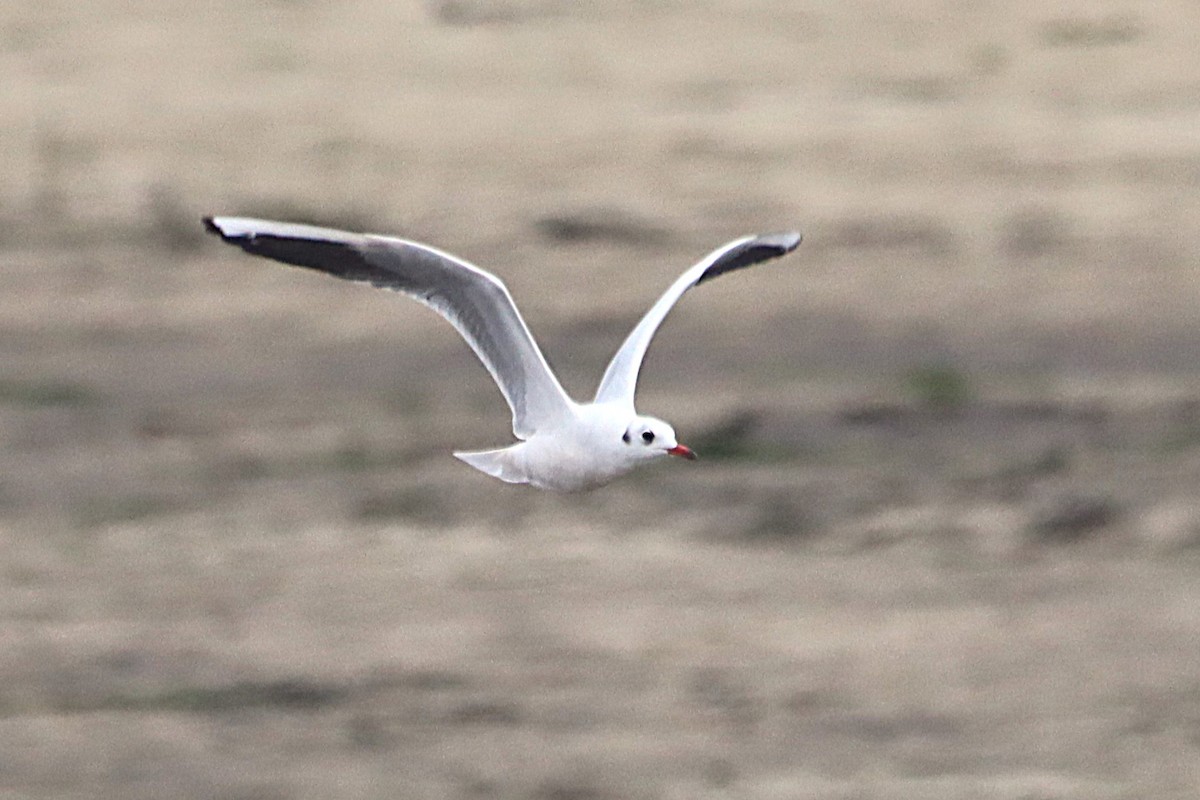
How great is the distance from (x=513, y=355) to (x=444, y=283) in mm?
344

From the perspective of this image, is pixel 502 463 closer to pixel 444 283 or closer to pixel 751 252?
pixel 444 283

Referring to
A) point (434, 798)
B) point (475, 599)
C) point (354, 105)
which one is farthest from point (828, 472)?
point (354, 105)

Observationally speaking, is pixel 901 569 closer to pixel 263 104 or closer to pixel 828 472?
pixel 828 472

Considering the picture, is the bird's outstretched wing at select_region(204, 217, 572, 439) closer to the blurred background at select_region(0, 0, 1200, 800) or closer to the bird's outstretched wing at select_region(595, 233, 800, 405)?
the bird's outstretched wing at select_region(595, 233, 800, 405)

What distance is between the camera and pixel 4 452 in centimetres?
1200

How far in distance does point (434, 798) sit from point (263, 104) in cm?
692

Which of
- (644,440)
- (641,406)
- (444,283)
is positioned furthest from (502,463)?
(641,406)

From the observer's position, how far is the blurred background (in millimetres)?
9539

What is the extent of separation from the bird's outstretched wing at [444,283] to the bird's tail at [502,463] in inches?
4.5

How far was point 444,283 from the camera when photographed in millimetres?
7691

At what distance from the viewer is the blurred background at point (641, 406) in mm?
9539

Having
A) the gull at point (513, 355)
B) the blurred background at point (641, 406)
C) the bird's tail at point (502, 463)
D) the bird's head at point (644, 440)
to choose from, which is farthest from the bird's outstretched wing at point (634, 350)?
the blurred background at point (641, 406)

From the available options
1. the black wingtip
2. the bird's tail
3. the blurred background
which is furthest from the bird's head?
the blurred background

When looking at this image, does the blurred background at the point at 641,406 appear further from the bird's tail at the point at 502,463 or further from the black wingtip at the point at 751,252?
the black wingtip at the point at 751,252
